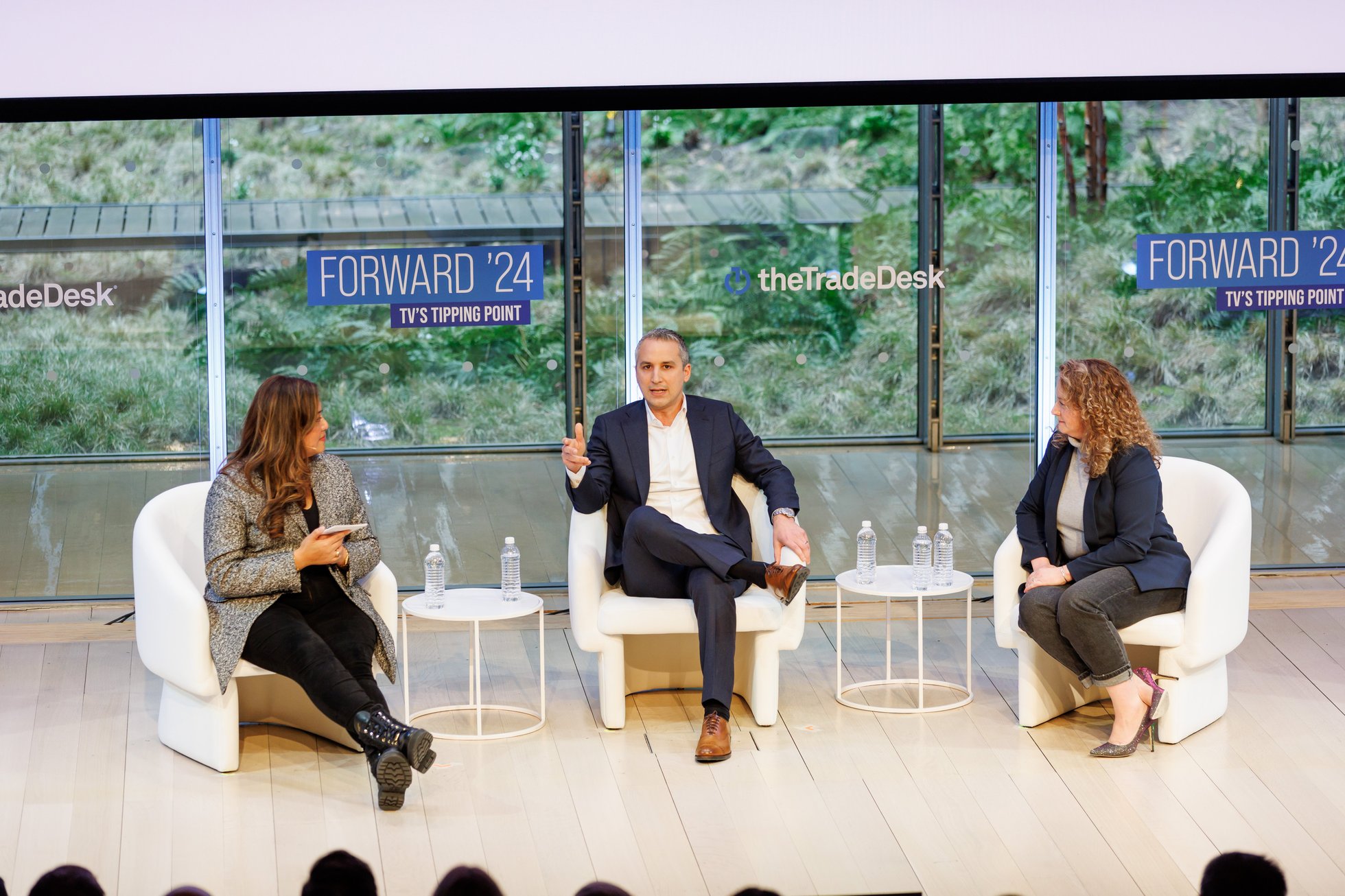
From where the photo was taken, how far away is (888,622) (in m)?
4.96

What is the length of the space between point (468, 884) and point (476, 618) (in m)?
2.52

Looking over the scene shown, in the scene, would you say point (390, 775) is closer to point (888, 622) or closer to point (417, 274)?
point (888, 622)

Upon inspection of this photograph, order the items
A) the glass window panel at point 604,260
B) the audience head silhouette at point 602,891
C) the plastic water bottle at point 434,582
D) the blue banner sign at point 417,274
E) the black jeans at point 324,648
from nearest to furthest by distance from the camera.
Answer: the audience head silhouette at point 602,891 → the black jeans at point 324,648 → the plastic water bottle at point 434,582 → the blue banner sign at point 417,274 → the glass window panel at point 604,260

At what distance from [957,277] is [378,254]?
88.2 inches

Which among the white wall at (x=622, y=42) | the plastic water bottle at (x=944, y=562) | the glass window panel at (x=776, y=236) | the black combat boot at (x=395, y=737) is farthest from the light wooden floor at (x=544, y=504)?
the black combat boot at (x=395, y=737)

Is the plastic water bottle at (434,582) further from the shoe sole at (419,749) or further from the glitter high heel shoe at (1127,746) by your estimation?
the glitter high heel shoe at (1127,746)

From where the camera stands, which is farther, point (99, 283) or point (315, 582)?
point (99, 283)

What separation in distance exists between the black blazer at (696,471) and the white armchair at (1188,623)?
0.76 m

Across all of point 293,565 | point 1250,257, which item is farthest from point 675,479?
point 1250,257

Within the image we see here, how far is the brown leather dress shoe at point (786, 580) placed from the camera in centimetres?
443

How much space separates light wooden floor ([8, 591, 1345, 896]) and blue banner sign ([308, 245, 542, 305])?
1646 millimetres

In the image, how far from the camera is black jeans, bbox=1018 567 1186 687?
4.27 m

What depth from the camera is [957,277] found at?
6.25 metres

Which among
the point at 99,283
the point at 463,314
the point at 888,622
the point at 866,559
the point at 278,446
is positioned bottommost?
the point at 888,622
